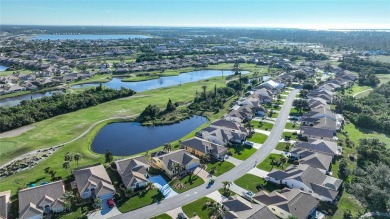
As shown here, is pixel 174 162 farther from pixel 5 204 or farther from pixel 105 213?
pixel 5 204

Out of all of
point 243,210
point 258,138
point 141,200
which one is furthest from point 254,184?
point 258,138

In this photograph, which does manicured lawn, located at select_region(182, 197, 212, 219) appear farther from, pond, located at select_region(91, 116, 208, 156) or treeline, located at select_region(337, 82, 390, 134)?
treeline, located at select_region(337, 82, 390, 134)

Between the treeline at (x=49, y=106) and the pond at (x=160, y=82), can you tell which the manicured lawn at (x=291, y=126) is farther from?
the pond at (x=160, y=82)

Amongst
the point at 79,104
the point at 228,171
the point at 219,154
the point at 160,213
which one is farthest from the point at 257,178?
the point at 79,104

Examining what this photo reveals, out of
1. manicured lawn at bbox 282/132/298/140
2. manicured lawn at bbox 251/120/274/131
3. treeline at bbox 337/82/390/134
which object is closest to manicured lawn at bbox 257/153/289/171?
manicured lawn at bbox 282/132/298/140

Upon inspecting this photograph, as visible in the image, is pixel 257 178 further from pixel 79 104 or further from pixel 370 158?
pixel 79 104
